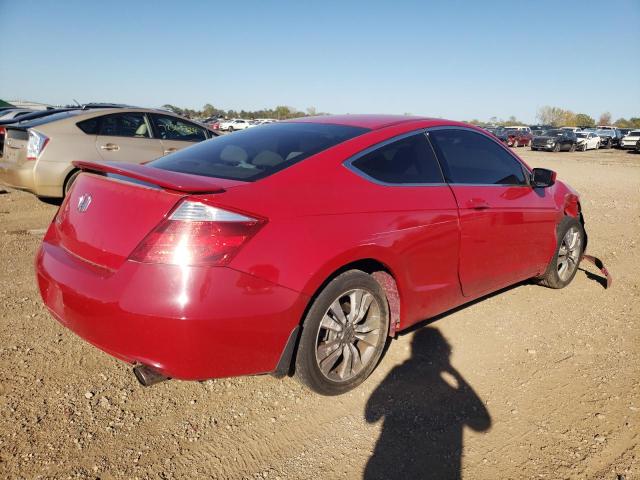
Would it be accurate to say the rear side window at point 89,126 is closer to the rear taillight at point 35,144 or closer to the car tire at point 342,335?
the rear taillight at point 35,144

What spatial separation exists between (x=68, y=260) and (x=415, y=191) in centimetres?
198

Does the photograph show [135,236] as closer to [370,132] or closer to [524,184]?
[370,132]

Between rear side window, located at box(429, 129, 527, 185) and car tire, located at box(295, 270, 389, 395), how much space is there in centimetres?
111

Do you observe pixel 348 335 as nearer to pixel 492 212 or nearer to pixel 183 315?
pixel 183 315

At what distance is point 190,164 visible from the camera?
282 centimetres

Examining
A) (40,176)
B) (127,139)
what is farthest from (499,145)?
(40,176)

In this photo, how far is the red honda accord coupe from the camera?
2104 mm

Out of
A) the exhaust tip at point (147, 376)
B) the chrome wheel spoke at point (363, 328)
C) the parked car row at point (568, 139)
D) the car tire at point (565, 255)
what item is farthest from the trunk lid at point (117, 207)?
the parked car row at point (568, 139)

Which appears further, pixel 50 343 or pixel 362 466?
pixel 50 343

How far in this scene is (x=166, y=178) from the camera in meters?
2.27

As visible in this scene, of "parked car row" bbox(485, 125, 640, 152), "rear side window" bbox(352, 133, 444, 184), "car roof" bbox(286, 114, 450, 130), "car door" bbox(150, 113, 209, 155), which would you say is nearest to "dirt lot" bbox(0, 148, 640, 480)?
"rear side window" bbox(352, 133, 444, 184)

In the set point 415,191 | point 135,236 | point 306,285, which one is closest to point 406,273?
point 415,191

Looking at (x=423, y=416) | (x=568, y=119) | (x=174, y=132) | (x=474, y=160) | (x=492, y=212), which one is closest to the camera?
(x=423, y=416)

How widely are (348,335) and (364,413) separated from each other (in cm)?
43
